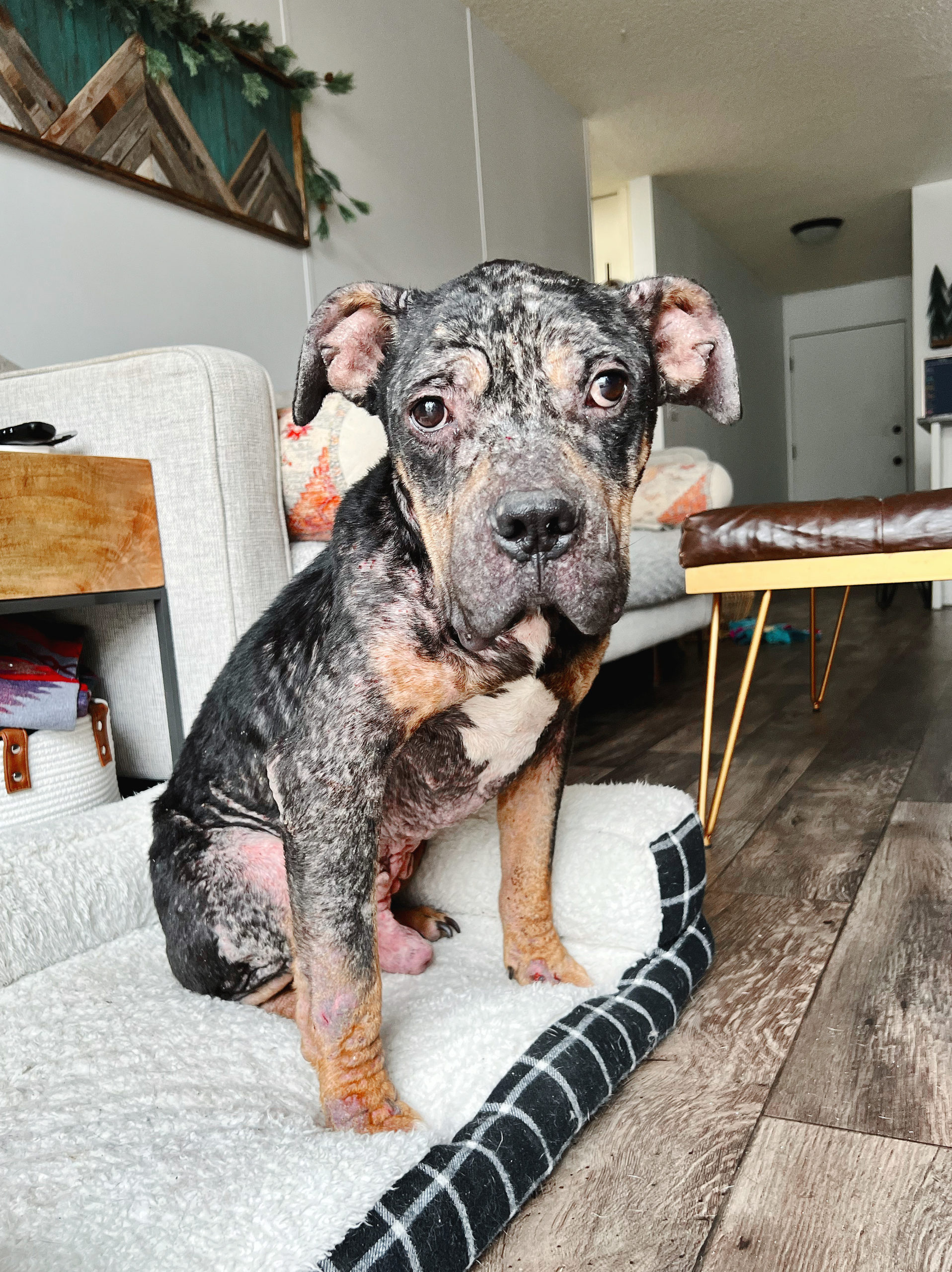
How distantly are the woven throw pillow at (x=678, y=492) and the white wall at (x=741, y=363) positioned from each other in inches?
153

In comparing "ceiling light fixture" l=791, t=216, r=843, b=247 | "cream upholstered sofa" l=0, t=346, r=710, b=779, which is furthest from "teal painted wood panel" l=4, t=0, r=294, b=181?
"ceiling light fixture" l=791, t=216, r=843, b=247

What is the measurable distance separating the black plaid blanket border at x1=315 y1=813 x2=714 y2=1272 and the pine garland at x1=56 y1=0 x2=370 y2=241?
2865 mm

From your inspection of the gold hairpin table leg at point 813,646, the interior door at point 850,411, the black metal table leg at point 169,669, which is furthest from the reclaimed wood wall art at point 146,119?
the interior door at point 850,411

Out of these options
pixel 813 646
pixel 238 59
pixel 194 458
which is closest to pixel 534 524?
pixel 194 458

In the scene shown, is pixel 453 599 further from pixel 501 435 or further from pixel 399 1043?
pixel 399 1043

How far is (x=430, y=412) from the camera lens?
1051mm

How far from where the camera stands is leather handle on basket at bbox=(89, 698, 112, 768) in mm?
2059

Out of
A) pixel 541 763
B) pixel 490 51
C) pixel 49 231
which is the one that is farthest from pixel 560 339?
pixel 490 51

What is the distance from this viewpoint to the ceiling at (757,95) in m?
5.38

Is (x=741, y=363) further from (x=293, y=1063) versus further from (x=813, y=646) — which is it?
(x=293, y=1063)

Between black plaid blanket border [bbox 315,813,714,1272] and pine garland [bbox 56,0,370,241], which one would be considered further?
pine garland [bbox 56,0,370,241]

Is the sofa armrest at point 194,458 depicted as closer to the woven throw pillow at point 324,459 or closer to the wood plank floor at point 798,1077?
the woven throw pillow at point 324,459

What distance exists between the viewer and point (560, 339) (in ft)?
3.38

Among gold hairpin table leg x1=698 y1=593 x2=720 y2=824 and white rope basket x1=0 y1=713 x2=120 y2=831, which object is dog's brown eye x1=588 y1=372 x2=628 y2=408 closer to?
gold hairpin table leg x1=698 y1=593 x2=720 y2=824
